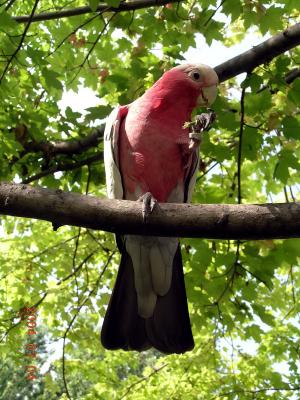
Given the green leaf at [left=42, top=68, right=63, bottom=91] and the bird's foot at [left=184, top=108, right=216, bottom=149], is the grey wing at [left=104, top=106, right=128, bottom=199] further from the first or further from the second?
the green leaf at [left=42, top=68, right=63, bottom=91]

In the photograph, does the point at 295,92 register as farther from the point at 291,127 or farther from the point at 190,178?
the point at 190,178

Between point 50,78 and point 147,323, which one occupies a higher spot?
point 50,78

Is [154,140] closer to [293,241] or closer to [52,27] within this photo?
[293,241]

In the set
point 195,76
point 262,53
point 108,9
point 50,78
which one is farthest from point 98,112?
point 262,53

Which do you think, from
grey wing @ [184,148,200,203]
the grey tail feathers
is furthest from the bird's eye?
the grey tail feathers

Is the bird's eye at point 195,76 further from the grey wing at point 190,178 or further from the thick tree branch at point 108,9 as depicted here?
the thick tree branch at point 108,9

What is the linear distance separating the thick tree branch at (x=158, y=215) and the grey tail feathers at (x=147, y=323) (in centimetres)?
115

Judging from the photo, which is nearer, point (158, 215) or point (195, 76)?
point (158, 215)

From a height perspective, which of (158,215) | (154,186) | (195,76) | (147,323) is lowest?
(147,323)

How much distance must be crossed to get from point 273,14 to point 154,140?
1.62 metres

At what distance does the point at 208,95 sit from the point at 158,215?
4.56 feet

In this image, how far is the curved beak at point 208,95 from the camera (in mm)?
Result: 3070

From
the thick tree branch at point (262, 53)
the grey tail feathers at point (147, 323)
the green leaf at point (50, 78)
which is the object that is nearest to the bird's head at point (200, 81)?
the thick tree branch at point (262, 53)

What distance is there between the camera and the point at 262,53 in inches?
134
